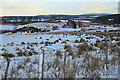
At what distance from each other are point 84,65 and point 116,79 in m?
1.25

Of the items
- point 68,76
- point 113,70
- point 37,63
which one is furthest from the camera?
point 37,63

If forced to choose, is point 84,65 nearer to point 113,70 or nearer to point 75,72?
point 75,72

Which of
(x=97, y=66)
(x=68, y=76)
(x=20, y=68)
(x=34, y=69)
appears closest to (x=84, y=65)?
(x=97, y=66)

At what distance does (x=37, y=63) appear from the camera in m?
5.58

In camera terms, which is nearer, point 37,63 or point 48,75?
point 48,75

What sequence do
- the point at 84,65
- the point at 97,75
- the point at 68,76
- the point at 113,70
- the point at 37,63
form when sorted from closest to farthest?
1. the point at 68,76
2. the point at 97,75
3. the point at 113,70
4. the point at 84,65
5. the point at 37,63

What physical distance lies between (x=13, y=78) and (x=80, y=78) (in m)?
2.11

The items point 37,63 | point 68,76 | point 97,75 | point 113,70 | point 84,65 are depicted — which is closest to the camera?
point 68,76

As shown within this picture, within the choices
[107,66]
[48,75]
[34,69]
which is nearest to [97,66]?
[107,66]

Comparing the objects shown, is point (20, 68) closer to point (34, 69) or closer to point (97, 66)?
point (34, 69)

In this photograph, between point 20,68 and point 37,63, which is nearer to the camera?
point 20,68

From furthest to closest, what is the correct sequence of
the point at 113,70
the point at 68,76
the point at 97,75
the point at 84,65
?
the point at 84,65 → the point at 113,70 → the point at 97,75 → the point at 68,76

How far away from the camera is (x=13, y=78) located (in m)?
4.34

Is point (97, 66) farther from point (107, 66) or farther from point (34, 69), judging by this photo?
point (34, 69)
